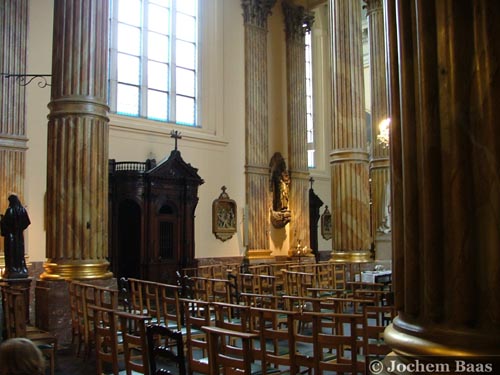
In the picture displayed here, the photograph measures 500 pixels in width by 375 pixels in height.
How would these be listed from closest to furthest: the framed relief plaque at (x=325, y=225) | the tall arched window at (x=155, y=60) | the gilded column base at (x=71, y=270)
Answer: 1. the gilded column base at (x=71, y=270)
2. the tall arched window at (x=155, y=60)
3. the framed relief plaque at (x=325, y=225)

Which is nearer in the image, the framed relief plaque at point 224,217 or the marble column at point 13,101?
the marble column at point 13,101

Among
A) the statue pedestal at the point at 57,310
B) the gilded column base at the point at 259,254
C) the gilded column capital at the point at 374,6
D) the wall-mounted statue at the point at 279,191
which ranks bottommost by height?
the statue pedestal at the point at 57,310

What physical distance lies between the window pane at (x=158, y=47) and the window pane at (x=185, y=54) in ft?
1.35

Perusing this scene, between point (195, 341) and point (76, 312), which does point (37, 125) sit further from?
point (195, 341)

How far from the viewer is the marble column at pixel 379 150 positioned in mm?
15273

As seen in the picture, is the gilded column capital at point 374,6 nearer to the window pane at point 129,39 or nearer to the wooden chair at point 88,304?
the window pane at point 129,39

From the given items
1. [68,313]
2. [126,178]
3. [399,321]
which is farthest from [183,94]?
[399,321]

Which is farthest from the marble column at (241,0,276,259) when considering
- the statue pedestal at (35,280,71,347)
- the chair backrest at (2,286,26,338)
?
the chair backrest at (2,286,26,338)

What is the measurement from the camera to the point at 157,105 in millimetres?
16766

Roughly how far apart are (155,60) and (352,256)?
853cm

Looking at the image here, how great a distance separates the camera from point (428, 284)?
86.5 inches

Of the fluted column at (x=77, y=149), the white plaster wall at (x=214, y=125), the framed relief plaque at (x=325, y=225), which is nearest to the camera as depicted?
the fluted column at (x=77, y=149)

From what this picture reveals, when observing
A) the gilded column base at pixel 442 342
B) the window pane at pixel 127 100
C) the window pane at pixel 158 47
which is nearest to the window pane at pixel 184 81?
the window pane at pixel 158 47

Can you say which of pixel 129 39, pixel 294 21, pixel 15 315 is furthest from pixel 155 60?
pixel 15 315
